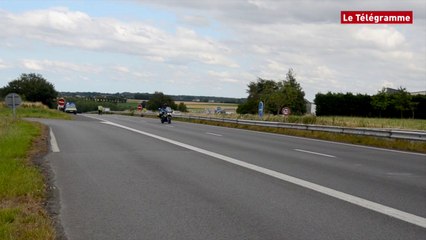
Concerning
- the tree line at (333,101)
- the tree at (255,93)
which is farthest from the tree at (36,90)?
the tree at (255,93)

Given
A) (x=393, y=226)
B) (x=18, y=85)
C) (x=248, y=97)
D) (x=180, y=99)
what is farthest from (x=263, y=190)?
(x=180, y=99)

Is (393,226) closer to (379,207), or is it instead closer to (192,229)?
(379,207)

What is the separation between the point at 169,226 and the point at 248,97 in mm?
123057

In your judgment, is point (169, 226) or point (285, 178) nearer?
point (169, 226)

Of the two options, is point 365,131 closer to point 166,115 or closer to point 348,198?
point 348,198

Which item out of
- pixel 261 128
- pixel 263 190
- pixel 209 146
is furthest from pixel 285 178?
pixel 261 128

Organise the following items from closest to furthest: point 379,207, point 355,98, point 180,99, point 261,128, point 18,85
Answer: point 379,207 < point 261,128 < point 355,98 < point 18,85 < point 180,99

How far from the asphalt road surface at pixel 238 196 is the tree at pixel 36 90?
92113 mm

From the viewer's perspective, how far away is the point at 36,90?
103 metres

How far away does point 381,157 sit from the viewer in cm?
1633

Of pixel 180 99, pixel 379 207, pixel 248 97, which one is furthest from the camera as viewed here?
pixel 180 99

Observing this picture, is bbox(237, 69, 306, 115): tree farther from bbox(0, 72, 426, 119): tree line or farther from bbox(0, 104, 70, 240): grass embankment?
bbox(0, 104, 70, 240): grass embankment

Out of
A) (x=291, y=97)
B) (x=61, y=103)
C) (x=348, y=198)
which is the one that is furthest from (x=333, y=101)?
(x=348, y=198)

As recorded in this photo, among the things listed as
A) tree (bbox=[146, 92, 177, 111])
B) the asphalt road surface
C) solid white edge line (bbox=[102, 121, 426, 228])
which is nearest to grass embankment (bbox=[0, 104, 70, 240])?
the asphalt road surface
